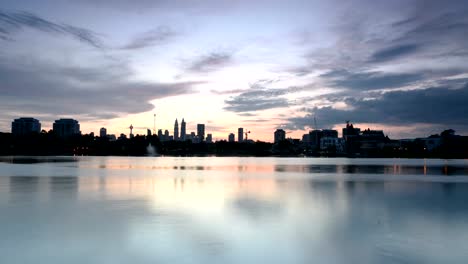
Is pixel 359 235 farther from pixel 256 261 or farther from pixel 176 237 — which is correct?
pixel 176 237

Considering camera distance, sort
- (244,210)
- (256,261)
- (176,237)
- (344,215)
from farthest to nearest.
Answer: (244,210), (344,215), (176,237), (256,261)

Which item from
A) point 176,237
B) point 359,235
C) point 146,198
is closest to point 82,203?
point 146,198

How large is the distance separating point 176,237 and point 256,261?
495cm

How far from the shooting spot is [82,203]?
30.7 m

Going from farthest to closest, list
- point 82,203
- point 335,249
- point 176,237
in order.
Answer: point 82,203 < point 176,237 < point 335,249

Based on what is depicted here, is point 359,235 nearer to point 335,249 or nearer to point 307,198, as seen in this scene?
point 335,249

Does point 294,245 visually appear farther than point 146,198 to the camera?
No

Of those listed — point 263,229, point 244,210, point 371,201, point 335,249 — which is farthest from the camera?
point 371,201

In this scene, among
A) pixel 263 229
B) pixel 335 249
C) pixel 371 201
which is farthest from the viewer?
pixel 371 201

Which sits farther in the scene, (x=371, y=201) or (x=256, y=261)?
(x=371, y=201)

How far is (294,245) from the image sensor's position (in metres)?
18.2

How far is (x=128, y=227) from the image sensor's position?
21578 mm

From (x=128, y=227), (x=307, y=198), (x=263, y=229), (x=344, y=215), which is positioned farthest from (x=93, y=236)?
(x=307, y=198)

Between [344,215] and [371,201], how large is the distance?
7930 millimetres
